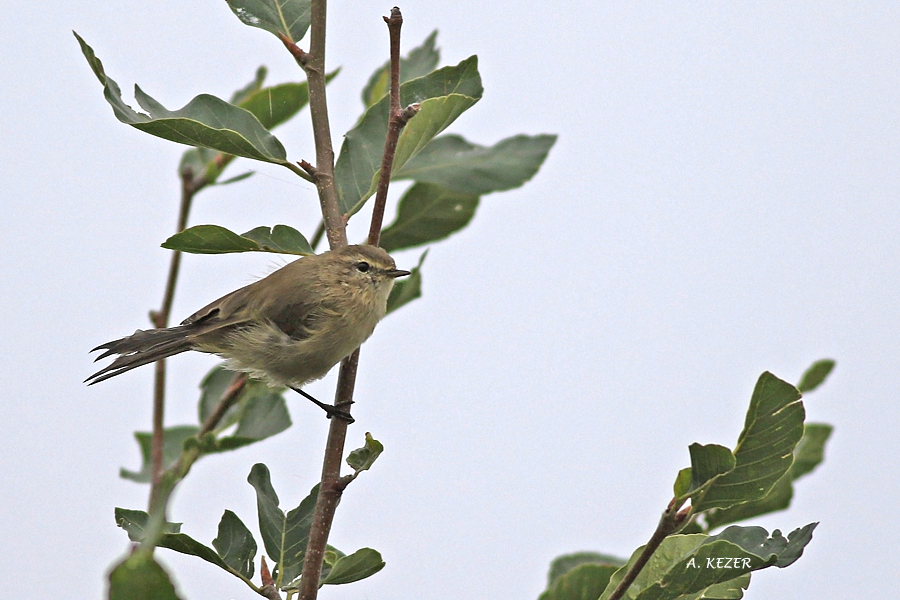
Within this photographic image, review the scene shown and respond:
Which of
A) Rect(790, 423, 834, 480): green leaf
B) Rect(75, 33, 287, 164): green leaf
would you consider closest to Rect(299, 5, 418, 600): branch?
Rect(75, 33, 287, 164): green leaf

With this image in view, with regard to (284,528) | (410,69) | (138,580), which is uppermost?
(410,69)

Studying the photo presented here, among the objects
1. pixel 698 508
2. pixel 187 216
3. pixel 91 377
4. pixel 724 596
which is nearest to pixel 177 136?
pixel 91 377

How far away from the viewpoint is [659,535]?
1370 millimetres

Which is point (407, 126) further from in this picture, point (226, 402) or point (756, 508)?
point (756, 508)

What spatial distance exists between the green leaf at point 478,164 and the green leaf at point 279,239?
1.55 ft

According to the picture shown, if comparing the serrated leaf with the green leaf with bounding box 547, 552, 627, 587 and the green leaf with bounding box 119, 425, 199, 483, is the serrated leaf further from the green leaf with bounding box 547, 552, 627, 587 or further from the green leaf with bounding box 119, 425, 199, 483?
the green leaf with bounding box 119, 425, 199, 483

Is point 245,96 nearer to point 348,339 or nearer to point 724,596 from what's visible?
point 348,339

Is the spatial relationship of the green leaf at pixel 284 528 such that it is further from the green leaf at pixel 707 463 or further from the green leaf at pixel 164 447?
the green leaf at pixel 164 447

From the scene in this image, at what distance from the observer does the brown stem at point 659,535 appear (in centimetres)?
134

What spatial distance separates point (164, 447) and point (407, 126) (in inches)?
58.0

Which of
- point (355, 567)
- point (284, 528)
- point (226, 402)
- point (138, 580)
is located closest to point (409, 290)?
point (226, 402)

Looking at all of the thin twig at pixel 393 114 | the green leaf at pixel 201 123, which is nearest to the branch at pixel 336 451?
the thin twig at pixel 393 114

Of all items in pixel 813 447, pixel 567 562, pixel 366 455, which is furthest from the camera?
pixel 813 447

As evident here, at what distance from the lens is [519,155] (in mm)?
2381
